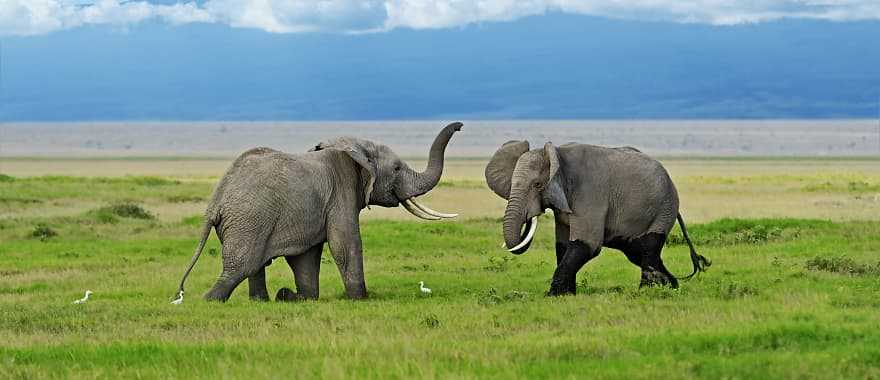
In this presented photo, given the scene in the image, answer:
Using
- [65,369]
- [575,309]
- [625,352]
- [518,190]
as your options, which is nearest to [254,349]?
[65,369]

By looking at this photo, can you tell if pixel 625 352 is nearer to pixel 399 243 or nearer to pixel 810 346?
pixel 810 346

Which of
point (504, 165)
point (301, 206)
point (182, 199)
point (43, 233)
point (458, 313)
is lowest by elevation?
point (182, 199)

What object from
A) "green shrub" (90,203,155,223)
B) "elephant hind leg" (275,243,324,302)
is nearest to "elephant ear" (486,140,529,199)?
"elephant hind leg" (275,243,324,302)

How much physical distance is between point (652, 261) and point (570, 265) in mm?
1242

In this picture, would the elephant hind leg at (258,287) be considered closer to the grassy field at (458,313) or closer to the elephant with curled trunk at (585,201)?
the grassy field at (458,313)

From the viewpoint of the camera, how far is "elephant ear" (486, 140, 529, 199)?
1730 centimetres

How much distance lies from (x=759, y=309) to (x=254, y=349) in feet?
18.1

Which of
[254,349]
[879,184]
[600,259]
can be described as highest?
[254,349]

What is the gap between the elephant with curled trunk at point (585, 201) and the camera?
645 inches

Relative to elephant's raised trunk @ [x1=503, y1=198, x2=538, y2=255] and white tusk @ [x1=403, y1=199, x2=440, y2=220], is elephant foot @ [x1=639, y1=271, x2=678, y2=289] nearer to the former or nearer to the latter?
elephant's raised trunk @ [x1=503, y1=198, x2=538, y2=255]

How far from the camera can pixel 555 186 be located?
1623 centimetres

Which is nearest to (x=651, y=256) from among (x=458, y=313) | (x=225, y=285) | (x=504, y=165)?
(x=504, y=165)

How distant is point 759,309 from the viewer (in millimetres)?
14133

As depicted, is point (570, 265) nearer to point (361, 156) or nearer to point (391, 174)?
point (391, 174)
